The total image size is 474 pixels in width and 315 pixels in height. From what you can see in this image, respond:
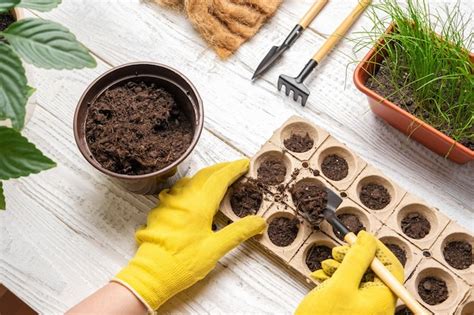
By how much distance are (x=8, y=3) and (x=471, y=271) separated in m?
0.87

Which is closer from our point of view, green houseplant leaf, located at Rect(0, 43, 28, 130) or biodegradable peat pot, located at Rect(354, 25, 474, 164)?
green houseplant leaf, located at Rect(0, 43, 28, 130)

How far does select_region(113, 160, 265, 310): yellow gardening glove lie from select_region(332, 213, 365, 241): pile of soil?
15 centimetres

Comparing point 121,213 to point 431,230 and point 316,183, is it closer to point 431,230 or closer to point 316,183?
point 316,183

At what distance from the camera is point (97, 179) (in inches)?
47.4

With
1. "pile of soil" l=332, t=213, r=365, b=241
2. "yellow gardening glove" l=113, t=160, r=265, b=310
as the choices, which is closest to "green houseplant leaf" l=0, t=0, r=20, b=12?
"yellow gardening glove" l=113, t=160, r=265, b=310

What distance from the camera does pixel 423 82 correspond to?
112 centimetres

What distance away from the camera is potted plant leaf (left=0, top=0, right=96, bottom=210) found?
0.77 meters

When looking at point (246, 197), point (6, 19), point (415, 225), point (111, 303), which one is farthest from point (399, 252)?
point (6, 19)

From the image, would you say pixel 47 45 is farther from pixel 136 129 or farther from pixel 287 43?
pixel 287 43

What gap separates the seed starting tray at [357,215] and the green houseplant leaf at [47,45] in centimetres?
44

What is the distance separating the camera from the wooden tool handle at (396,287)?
0.99 m

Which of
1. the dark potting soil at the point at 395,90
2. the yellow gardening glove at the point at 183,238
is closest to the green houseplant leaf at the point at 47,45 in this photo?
the yellow gardening glove at the point at 183,238

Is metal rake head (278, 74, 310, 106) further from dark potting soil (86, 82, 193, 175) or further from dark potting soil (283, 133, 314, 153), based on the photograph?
dark potting soil (86, 82, 193, 175)

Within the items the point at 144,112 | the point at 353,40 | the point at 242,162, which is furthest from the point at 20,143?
the point at 353,40
